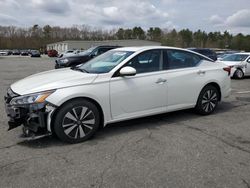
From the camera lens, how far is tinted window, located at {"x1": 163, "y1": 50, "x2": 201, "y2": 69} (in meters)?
5.02

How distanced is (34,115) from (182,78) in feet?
9.65

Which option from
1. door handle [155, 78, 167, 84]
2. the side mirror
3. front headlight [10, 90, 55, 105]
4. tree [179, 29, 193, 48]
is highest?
tree [179, 29, 193, 48]

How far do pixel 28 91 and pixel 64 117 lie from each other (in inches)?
27.6

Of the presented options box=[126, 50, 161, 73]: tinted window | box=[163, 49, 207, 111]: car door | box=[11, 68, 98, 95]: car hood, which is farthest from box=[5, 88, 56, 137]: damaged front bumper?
box=[163, 49, 207, 111]: car door

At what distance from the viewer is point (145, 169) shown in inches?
127

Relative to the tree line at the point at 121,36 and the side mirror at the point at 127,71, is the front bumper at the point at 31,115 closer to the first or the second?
the side mirror at the point at 127,71

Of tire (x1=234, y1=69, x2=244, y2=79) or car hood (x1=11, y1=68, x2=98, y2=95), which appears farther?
tire (x1=234, y1=69, x2=244, y2=79)

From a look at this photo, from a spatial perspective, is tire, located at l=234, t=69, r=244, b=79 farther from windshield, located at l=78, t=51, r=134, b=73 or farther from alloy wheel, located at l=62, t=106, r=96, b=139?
alloy wheel, located at l=62, t=106, r=96, b=139

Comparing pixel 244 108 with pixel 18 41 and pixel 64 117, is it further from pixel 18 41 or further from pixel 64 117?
pixel 18 41

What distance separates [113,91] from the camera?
4250mm

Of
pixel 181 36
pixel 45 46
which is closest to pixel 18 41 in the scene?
pixel 45 46

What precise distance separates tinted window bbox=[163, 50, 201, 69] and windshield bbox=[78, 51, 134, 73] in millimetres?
804

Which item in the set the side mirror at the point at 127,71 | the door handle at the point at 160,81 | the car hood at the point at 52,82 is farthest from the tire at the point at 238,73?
the car hood at the point at 52,82

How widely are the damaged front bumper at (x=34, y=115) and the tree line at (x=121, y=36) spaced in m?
80.9
